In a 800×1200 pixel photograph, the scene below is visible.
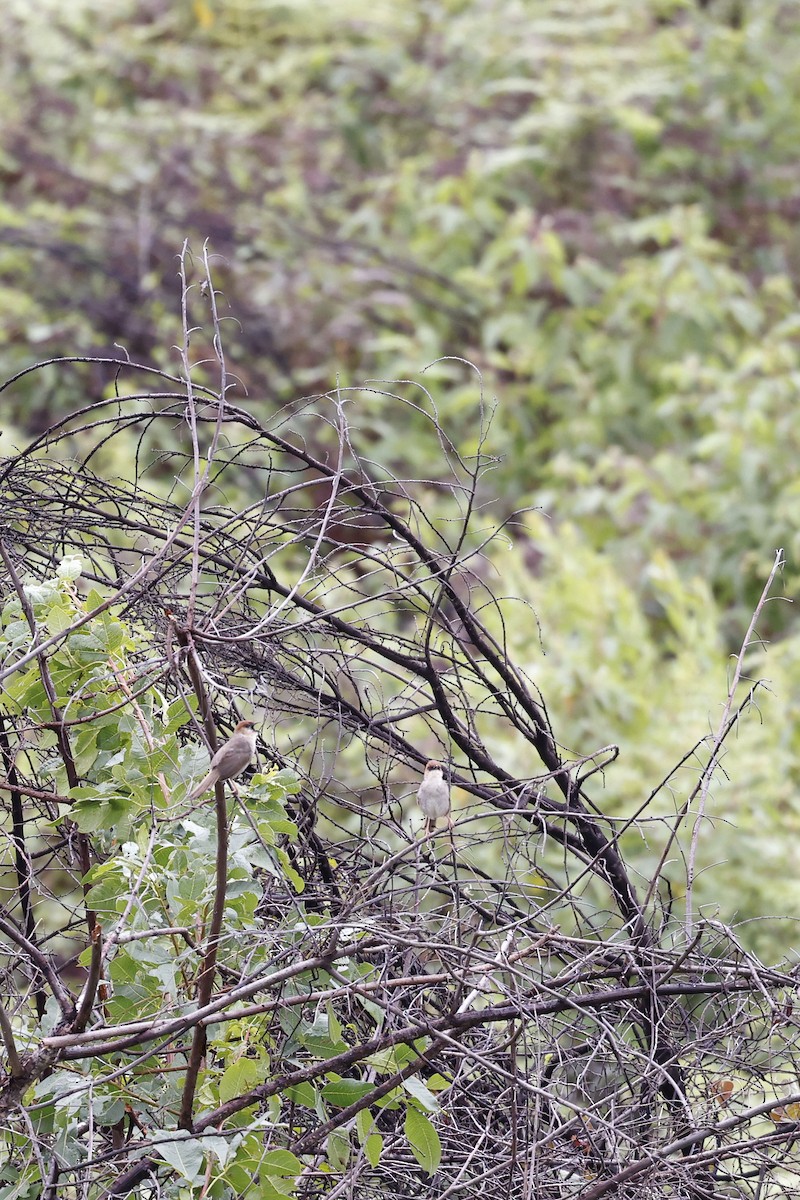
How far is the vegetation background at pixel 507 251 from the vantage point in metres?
5.44

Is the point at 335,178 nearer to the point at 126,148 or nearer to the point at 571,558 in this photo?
the point at 126,148

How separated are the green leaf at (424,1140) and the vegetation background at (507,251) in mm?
2917

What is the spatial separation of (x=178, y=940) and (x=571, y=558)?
365cm

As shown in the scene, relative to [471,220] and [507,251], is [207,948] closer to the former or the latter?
[507,251]

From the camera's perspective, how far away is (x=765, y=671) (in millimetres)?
4148

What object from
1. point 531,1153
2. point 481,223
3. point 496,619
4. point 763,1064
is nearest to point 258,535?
point 531,1153

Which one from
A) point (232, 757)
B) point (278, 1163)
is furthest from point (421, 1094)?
point (232, 757)

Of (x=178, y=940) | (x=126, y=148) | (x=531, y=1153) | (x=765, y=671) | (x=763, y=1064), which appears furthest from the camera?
(x=126, y=148)

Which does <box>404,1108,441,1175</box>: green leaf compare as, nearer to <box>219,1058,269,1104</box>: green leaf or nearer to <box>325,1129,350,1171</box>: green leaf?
<box>325,1129,350,1171</box>: green leaf

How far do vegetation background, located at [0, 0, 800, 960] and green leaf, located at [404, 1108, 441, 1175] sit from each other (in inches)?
115

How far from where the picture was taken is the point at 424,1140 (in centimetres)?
140

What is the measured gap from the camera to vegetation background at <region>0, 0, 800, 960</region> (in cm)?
544

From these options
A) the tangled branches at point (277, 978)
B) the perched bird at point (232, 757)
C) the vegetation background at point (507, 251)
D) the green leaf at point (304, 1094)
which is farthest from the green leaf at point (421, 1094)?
the vegetation background at point (507, 251)

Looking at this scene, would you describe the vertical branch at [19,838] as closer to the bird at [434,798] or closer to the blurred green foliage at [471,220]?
the bird at [434,798]
